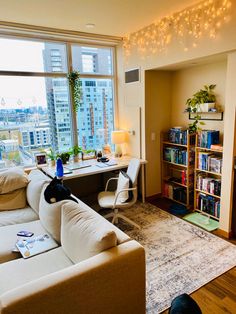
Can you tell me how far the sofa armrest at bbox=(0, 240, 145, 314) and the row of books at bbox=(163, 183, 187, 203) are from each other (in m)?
2.43

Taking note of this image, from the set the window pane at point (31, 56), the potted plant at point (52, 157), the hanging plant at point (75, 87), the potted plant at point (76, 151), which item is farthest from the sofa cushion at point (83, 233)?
the window pane at point (31, 56)

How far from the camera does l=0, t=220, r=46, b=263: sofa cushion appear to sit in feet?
6.73

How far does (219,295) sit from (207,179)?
164 cm

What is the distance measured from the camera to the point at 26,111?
3.75 metres

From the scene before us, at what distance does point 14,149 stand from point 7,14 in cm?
183

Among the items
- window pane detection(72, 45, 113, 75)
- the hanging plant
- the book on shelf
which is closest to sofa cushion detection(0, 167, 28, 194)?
the hanging plant

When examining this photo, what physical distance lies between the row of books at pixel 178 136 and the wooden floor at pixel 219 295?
1909 millimetres

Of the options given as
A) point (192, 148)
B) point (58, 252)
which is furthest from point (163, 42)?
point (58, 252)

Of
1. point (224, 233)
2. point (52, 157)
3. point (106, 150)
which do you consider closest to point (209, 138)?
point (224, 233)

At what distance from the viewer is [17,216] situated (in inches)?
108

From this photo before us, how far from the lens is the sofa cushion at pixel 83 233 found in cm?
163

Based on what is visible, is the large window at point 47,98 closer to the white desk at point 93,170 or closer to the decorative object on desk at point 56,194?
the white desk at point 93,170

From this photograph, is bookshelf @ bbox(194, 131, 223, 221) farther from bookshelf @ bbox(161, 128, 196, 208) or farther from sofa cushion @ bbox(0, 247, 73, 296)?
sofa cushion @ bbox(0, 247, 73, 296)

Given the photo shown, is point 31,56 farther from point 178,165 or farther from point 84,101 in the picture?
point 178,165
